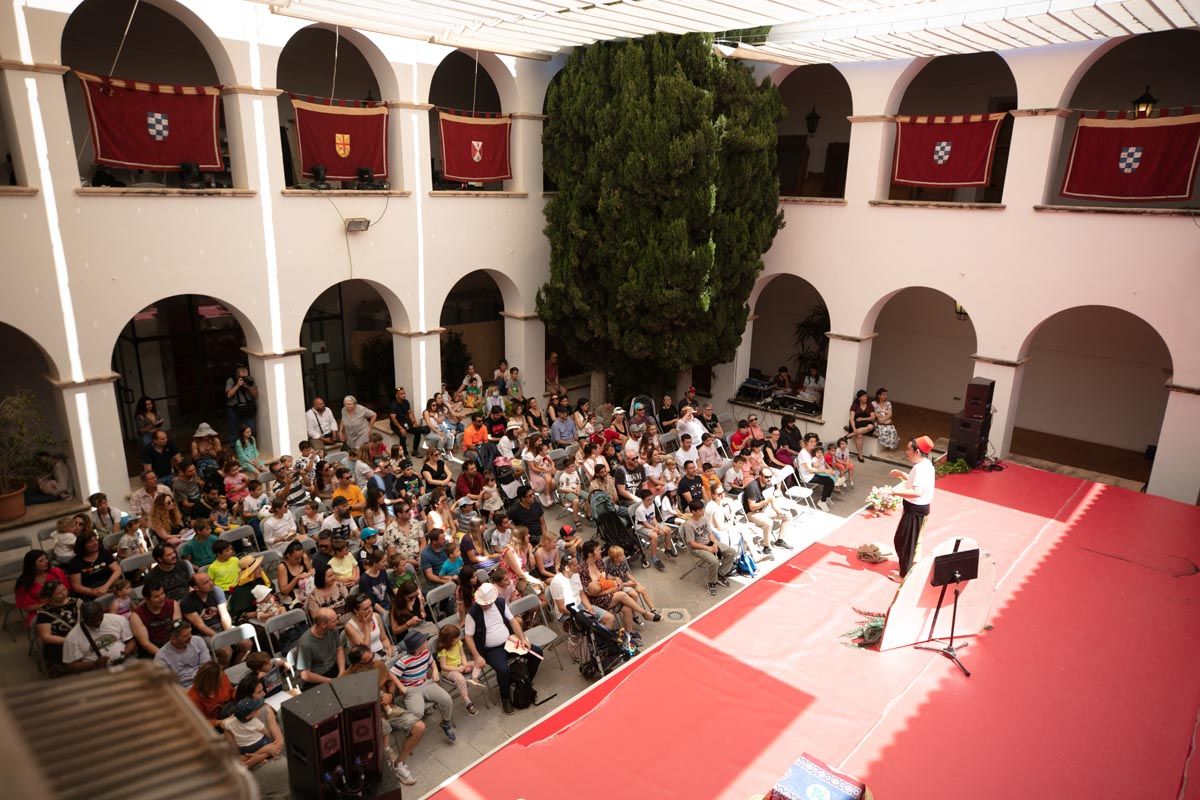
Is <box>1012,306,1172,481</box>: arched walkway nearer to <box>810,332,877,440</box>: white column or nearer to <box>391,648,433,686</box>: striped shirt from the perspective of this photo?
<box>810,332,877,440</box>: white column

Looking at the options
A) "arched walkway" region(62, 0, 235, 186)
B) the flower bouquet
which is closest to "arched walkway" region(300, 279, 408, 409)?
"arched walkway" region(62, 0, 235, 186)

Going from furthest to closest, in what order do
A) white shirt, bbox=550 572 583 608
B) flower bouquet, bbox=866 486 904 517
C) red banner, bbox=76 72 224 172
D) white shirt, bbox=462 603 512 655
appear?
flower bouquet, bbox=866 486 904 517
red banner, bbox=76 72 224 172
white shirt, bbox=550 572 583 608
white shirt, bbox=462 603 512 655

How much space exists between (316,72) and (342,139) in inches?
131

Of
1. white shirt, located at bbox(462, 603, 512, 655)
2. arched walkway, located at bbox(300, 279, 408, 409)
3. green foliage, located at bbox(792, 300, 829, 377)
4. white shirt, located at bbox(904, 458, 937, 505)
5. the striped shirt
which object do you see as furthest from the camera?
green foliage, located at bbox(792, 300, 829, 377)

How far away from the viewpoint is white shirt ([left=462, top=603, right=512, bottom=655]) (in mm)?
7867

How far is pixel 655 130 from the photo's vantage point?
46.0 ft

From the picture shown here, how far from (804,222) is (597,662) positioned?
36.2ft

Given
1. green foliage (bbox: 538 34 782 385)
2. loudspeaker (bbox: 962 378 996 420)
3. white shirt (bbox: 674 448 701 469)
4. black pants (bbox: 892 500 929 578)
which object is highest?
green foliage (bbox: 538 34 782 385)

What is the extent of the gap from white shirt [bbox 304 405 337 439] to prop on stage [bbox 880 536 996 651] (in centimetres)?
982

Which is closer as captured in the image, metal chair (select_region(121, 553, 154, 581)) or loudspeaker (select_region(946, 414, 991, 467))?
metal chair (select_region(121, 553, 154, 581))

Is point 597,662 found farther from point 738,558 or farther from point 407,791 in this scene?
point 738,558

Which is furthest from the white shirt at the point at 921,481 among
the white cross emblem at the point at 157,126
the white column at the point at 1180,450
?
the white cross emblem at the point at 157,126

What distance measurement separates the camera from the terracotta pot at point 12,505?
428 inches

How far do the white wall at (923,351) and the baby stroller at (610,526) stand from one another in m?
10.4
